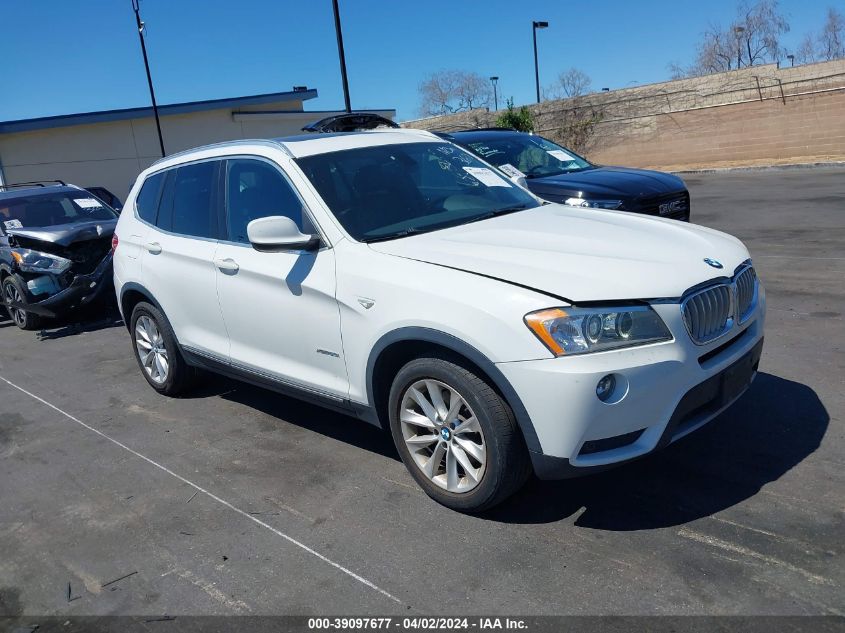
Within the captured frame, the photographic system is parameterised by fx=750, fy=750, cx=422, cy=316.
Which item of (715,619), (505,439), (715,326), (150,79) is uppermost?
(150,79)

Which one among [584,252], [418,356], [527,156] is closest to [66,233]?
[527,156]

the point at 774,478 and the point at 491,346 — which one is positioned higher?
the point at 491,346

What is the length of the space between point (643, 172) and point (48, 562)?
728 cm

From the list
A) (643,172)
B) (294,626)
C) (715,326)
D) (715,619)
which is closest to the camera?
(715,619)

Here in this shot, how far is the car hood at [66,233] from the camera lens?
8641 millimetres

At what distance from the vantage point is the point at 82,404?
600 cm

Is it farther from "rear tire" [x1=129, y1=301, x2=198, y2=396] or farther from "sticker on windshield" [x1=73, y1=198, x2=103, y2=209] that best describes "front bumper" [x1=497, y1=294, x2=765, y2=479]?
"sticker on windshield" [x1=73, y1=198, x2=103, y2=209]

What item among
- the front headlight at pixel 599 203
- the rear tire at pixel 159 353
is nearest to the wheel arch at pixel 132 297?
the rear tire at pixel 159 353

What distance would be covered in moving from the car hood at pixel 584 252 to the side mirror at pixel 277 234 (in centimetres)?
41

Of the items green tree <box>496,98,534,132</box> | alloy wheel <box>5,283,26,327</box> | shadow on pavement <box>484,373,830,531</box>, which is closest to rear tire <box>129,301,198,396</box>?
shadow on pavement <box>484,373,830,531</box>

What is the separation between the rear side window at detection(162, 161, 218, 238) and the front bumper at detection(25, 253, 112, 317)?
3686mm

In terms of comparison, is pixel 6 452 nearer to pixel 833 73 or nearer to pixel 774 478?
pixel 774 478

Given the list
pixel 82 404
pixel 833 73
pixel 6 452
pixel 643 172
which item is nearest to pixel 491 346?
pixel 6 452

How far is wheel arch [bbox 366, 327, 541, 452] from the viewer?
3.23m
